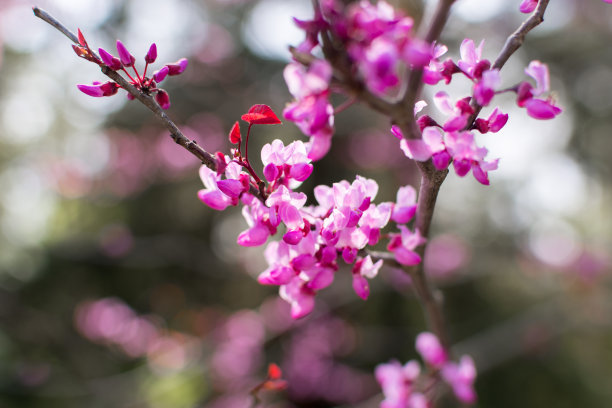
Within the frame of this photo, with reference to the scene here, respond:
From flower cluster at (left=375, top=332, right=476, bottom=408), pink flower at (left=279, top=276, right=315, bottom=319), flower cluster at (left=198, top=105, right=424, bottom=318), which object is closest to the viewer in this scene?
flower cluster at (left=198, top=105, right=424, bottom=318)

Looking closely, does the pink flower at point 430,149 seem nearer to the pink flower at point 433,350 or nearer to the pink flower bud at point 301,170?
the pink flower bud at point 301,170

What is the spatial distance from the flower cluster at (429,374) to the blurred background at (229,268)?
1928 mm

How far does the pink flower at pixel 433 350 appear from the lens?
3.89ft

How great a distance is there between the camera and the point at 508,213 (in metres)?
5.96

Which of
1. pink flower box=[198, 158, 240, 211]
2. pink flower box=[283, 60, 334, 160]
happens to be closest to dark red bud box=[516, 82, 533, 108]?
pink flower box=[283, 60, 334, 160]

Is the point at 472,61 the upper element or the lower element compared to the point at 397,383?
upper

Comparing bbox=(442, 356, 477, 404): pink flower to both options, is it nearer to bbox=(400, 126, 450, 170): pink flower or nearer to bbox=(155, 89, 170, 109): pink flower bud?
bbox=(400, 126, 450, 170): pink flower

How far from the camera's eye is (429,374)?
125cm

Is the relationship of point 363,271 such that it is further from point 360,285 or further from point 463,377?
point 463,377

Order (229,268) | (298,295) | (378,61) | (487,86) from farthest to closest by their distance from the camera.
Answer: (229,268), (298,295), (487,86), (378,61)

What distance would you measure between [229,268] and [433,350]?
284 centimetres

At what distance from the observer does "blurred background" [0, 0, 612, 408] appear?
10.8 ft

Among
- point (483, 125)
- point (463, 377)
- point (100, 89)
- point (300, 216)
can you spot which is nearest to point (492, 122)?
point (483, 125)

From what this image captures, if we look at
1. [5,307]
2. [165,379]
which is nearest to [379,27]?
[165,379]
